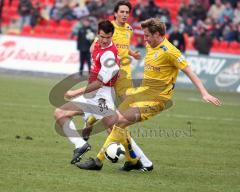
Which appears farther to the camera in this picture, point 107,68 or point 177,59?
point 107,68

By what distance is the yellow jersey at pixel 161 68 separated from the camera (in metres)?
9.67

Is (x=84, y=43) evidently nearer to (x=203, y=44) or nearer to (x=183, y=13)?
(x=203, y=44)

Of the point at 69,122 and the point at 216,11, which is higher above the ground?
the point at 69,122

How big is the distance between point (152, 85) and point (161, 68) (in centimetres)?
29

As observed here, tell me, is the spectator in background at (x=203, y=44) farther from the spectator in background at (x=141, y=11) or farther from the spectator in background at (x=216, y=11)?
the spectator in background at (x=141, y=11)

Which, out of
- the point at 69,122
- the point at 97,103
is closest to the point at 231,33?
the point at 97,103

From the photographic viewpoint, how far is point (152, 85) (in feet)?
32.6

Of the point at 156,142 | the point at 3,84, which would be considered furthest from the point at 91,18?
the point at 156,142

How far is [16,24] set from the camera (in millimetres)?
32812

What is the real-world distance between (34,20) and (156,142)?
20.5 m

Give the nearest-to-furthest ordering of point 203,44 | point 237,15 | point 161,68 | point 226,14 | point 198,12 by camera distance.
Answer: point 161,68 < point 203,44 < point 237,15 < point 226,14 < point 198,12

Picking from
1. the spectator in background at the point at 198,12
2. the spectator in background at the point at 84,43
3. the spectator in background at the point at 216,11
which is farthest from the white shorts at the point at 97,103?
the spectator in background at the point at 216,11

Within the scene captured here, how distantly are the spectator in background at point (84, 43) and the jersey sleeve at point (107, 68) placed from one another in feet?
52.1

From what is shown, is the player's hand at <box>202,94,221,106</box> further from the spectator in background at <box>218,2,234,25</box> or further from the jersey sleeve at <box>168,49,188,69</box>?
the spectator in background at <box>218,2,234,25</box>
